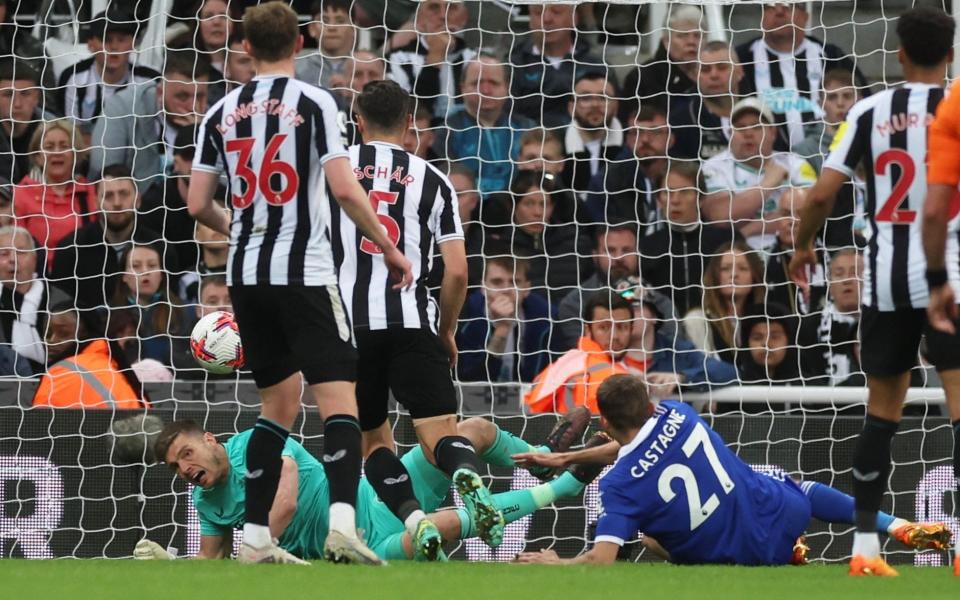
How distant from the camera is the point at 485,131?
10.3 meters

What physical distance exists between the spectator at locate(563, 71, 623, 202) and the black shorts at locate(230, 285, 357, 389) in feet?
15.1

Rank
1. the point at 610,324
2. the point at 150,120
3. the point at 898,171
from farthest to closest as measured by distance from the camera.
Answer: the point at 150,120 < the point at 610,324 < the point at 898,171

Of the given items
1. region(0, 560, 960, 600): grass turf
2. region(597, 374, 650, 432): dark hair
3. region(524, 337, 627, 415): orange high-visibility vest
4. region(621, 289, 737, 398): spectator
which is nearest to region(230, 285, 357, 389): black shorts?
region(0, 560, 960, 600): grass turf

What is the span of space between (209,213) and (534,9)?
17.7ft

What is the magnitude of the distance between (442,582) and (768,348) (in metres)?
4.35

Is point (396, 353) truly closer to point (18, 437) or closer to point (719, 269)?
point (18, 437)

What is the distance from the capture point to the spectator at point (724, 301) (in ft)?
30.5

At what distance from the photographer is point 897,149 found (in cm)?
554

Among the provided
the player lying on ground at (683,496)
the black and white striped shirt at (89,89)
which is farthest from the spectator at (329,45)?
the player lying on ground at (683,496)

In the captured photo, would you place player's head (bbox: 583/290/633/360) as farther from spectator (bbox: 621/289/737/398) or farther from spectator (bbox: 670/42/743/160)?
spectator (bbox: 670/42/743/160)

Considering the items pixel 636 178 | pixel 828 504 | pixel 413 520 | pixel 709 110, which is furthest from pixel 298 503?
pixel 709 110

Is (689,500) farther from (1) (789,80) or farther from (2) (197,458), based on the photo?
(1) (789,80)

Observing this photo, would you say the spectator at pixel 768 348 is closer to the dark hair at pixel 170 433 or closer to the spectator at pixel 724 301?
the spectator at pixel 724 301

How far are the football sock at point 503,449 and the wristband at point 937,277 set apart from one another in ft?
8.90
